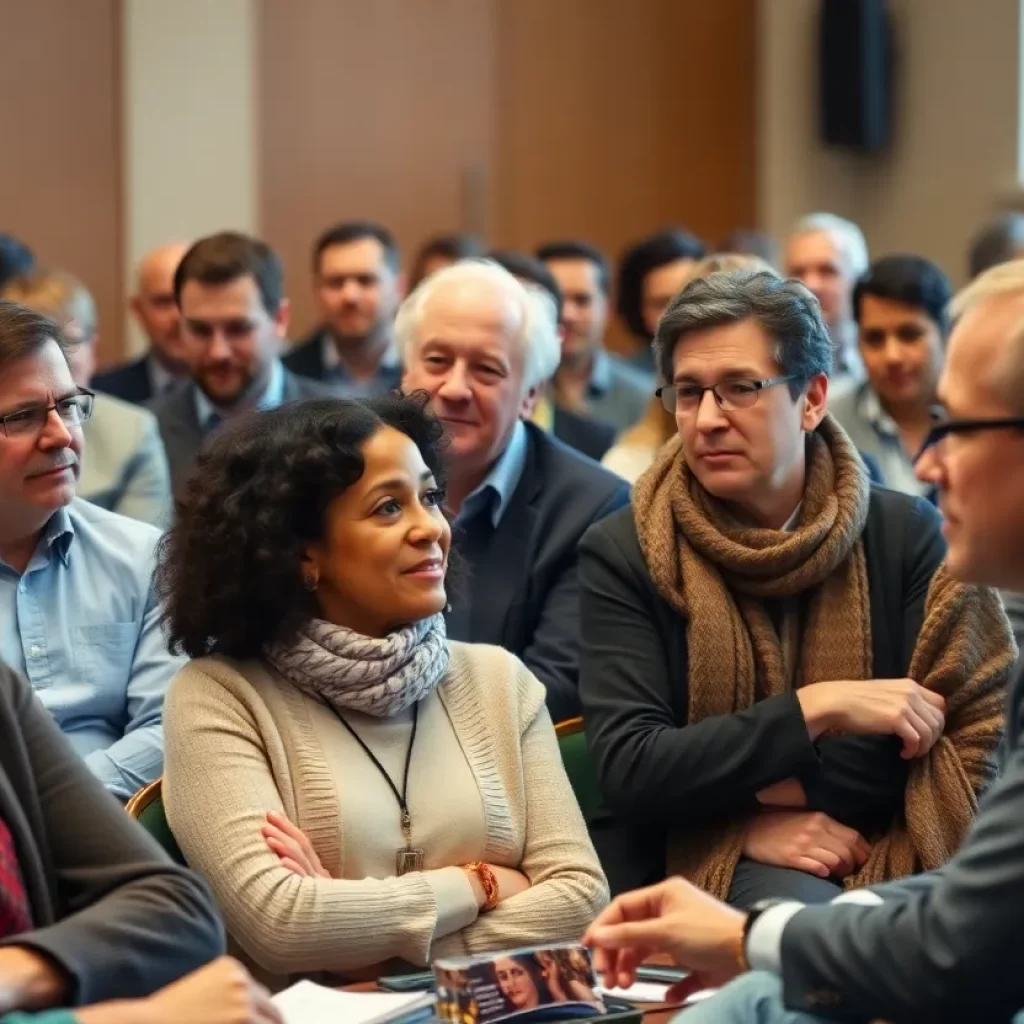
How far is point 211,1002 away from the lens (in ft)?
6.05

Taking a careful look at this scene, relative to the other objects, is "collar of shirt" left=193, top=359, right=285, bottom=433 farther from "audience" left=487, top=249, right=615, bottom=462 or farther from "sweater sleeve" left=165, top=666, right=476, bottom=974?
"sweater sleeve" left=165, top=666, right=476, bottom=974

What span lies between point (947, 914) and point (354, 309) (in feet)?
16.0

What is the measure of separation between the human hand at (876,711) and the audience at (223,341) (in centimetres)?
257

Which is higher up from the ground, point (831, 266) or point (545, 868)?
point (831, 266)

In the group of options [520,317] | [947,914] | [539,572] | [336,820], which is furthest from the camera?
[520,317]

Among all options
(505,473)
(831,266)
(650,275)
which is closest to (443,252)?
(650,275)

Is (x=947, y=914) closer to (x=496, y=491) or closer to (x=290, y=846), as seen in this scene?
(x=290, y=846)

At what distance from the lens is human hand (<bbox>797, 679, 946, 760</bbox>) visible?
267 cm

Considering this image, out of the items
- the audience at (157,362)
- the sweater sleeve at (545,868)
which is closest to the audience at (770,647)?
the sweater sleeve at (545,868)

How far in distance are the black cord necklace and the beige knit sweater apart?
0.06 ft

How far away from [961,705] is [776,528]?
1.32ft

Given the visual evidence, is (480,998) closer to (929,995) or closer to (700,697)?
(929,995)

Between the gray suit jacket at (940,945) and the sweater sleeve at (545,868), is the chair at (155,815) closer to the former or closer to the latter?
the sweater sleeve at (545,868)

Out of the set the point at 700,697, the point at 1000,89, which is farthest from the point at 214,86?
the point at 700,697
